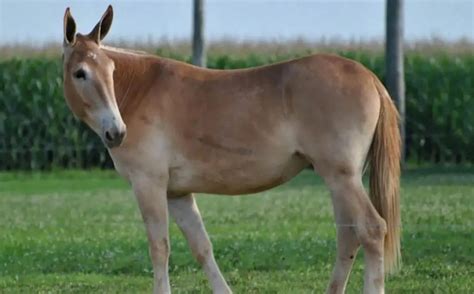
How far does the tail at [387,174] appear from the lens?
9898 millimetres

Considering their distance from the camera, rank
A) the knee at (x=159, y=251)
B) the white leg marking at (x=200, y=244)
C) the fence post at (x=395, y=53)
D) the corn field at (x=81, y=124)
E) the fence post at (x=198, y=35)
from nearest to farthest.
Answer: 1. the knee at (x=159, y=251)
2. the white leg marking at (x=200, y=244)
3. the fence post at (x=395, y=53)
4. the fence post at (x=198, y=35)
5. the corn field at (x=81, y=124)

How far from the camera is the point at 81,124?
93.8 feet

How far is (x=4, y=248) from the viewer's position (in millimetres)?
14391

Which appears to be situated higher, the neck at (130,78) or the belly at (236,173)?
the neck at (130,78)

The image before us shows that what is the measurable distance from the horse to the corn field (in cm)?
1754

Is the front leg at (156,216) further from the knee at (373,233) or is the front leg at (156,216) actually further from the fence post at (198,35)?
the fence post at (198,35)

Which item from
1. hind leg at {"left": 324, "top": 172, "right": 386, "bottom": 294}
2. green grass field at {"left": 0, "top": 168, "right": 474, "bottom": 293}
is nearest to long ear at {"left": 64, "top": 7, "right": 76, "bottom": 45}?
hind leg at {"left": 324, "top": 172, "right": 386, "bottom": 294}

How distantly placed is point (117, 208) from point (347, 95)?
10.3 m

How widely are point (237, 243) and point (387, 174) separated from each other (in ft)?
14.6

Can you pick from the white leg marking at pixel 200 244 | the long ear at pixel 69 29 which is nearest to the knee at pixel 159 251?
the white leg marking at pixel 200 244

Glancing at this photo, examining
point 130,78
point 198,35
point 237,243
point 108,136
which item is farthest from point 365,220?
point 198,35

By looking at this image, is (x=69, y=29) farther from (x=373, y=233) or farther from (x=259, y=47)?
(x=259, y=47)

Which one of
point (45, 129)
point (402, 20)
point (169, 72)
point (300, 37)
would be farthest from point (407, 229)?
point (300, 37)

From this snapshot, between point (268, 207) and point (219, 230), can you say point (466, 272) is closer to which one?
point (219, 230)
